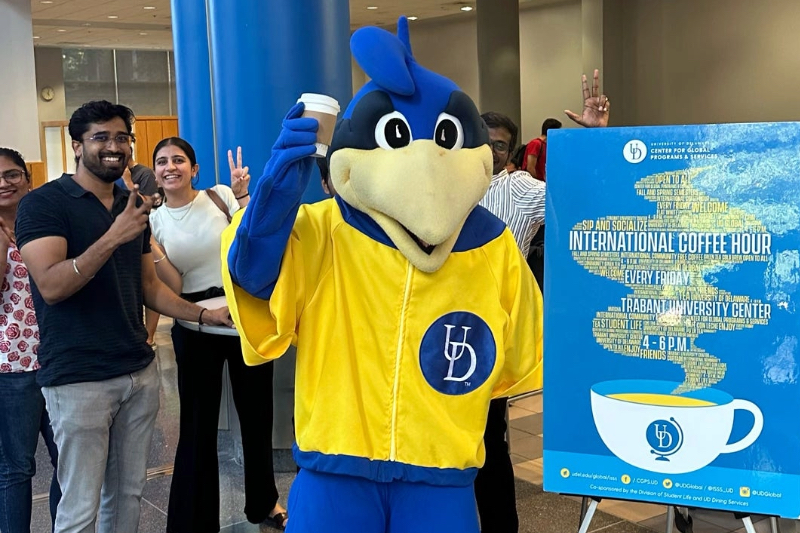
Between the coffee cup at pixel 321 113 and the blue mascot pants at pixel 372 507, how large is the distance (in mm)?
733

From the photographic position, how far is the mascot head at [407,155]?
1.88m

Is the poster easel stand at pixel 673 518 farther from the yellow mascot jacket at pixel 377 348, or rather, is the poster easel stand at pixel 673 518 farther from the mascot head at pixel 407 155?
the mascot head at pixel 407 155

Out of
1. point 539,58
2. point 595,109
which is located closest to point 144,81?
point 539,58

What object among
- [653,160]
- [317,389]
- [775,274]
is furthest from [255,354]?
[775,274]

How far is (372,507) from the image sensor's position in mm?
1934

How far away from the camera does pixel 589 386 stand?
2.15m

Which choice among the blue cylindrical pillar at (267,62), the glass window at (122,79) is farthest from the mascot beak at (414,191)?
the glass window at (122,79)

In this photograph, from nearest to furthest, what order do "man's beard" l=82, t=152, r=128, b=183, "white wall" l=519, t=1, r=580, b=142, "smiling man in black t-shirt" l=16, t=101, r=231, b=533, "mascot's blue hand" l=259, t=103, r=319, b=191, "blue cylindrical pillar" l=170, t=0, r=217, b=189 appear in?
"mascot's blue hand" l=259, t=103, r=319, b=191
"smiling man in black t-shirt" l=16, t=101, r=231, b=533
"man's beard" l=82, t=152, r=128, b=183
"blue cylindrical pillar" l=170, t=0, r=217, b=189
"white wall" l=519, t=1, r=580, b=142

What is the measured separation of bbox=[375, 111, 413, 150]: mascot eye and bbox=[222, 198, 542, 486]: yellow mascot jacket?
174 mm

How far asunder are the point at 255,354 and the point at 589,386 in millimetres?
821

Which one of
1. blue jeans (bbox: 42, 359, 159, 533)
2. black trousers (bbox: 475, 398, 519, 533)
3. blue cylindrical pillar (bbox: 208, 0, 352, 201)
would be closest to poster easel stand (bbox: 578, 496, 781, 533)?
black trousers (bbox: 475, 398, 519, 533)

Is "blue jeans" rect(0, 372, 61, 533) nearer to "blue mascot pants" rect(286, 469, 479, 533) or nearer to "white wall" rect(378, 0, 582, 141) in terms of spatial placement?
"blue mascot pants" rect(286, 469, 479, 533)

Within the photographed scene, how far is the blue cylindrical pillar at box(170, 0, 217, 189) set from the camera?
5.86 meters

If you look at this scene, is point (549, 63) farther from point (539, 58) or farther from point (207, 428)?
point (207, 428)
